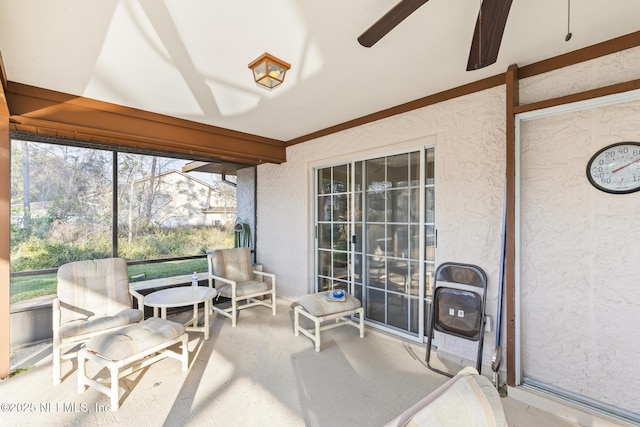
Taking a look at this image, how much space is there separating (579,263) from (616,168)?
0.70 metres

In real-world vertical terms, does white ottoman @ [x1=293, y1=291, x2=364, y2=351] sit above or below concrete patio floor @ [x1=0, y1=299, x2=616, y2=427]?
above

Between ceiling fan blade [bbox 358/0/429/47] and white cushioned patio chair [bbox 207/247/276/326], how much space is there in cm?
309

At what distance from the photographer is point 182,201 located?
14.2 feet

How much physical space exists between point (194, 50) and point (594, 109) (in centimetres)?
287

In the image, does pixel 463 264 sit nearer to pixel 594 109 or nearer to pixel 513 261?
pixel 513 261

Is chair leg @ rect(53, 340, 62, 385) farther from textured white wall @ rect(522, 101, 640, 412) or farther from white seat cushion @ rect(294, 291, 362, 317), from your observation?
textured white wall @ rect(522, 101, 640, 412)

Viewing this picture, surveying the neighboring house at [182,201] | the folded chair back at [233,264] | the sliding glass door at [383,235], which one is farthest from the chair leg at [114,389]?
the sliding glass door at [383,235]

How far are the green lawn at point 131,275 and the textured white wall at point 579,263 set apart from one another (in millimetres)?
4316

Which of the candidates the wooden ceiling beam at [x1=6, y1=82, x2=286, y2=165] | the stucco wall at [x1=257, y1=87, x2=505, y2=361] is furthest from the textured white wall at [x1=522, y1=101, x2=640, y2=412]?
the wooden ceiling beam at [x1=6, y1=82, x2=286, y2=165]

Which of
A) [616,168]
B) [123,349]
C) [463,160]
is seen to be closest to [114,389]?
[123,349]

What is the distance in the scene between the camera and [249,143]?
13.5 ft

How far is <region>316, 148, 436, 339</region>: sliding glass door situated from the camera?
2912 mm

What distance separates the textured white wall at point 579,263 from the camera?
1849mm

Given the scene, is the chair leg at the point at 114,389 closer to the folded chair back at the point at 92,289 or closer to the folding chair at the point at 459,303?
the folded chair back at the point at 92,289
